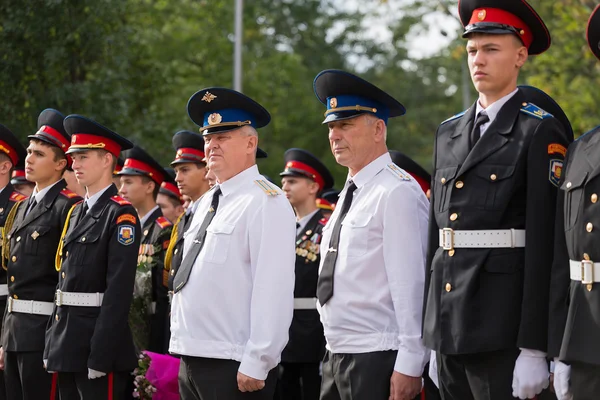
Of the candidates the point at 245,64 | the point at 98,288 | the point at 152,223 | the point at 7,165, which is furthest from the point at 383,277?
the point at 245,64

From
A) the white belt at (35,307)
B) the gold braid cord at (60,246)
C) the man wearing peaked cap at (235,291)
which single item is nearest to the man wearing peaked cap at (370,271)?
the man wearing peaked cap at (235,291)

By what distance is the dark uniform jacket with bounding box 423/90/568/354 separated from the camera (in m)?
3.71

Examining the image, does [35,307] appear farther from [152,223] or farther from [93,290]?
[152,223]

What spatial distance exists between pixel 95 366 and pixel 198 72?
61.2ft

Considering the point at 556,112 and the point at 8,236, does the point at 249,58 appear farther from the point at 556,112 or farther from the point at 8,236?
the point at 556,112

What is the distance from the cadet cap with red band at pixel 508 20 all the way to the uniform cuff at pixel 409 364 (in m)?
1.55

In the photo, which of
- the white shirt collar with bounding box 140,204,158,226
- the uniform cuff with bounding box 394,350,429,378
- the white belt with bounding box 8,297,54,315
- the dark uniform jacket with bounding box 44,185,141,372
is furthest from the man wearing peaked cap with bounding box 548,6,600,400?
the white shirt collar with bounding box 140,204,158,226

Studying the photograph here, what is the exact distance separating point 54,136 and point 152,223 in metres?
1.79

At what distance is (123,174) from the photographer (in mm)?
8477

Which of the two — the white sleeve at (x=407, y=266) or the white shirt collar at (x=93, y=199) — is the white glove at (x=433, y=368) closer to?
the white sleeve at (x=407, y=266)

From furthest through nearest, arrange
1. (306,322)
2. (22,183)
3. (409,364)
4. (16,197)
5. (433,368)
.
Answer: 1. (22,183)
2. (306,322)
3. (16,197)
4. (409,364)
5. (433,368)

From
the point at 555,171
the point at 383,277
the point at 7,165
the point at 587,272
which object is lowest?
the point at 383,277

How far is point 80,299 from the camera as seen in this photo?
19.3 ft

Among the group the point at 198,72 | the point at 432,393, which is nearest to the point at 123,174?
the point at 432,393
